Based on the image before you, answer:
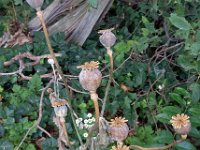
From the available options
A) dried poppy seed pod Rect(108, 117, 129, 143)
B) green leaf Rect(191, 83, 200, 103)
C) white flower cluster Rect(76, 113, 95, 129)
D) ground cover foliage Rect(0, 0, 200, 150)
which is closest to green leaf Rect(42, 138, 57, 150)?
ground cover foliage Rect(0, 0, 200, 150)

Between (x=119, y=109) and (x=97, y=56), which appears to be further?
(x=97, y=56)

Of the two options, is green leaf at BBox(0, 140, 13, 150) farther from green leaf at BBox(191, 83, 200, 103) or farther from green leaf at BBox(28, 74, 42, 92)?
green leaf at BBox(191, 83, 200, 103)

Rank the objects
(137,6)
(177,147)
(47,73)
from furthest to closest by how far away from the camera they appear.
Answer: (137,6) < (47,73) < (177,147)

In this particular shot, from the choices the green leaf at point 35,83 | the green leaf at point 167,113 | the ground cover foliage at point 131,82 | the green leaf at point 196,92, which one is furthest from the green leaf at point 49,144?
the green leaf at point 196,92

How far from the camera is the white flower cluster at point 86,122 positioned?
2.11 meters

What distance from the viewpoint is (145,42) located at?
224 centimetres

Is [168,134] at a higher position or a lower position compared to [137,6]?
lower

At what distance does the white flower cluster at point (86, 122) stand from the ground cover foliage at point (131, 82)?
17 mm

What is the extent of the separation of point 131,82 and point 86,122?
307mm

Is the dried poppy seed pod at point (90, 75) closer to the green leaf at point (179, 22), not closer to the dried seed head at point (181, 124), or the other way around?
the dried seed head at point (181, 124)

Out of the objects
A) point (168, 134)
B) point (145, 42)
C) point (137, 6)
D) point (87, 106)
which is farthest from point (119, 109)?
point (137, 6)

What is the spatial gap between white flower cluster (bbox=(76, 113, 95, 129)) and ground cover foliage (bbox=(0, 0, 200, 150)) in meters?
0.02

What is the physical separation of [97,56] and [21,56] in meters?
0.36

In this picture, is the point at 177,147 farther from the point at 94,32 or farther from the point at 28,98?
the point at 94,32
